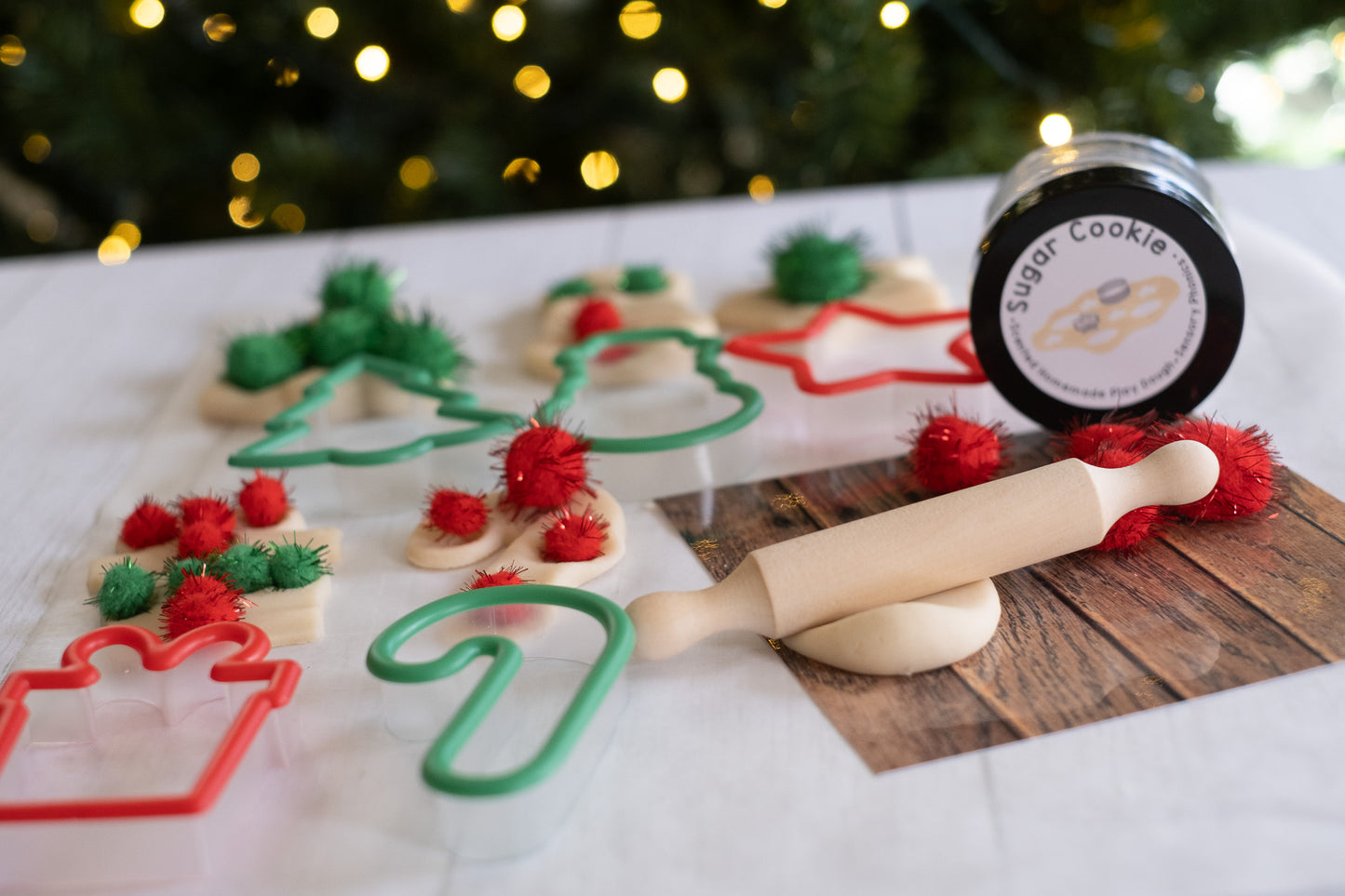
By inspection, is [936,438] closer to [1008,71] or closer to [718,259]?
[718,259]

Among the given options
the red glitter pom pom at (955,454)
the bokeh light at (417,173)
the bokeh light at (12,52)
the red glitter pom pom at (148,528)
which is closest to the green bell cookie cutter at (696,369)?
the red glitter pom pom at (955,454)

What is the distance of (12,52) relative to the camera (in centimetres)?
121

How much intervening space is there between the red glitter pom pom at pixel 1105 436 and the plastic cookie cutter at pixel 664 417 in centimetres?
17

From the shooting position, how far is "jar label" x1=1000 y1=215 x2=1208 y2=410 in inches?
24.4

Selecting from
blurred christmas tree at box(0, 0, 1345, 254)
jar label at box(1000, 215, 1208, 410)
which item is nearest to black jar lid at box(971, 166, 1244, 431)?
jar label at box(1000, 215, 1208, 410)

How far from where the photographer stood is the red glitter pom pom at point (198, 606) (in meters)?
0.53

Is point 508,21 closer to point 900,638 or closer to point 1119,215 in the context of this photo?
point 1119,215

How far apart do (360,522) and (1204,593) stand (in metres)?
0.44

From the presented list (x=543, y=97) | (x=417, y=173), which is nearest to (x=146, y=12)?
A: (x=417, y=173)

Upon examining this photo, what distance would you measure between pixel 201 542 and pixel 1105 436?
0.47 metres

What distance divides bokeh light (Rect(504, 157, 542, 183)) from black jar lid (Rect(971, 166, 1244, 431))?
87 cm

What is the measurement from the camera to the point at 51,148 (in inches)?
52.7

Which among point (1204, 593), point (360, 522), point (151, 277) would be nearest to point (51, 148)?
point (151, 277)

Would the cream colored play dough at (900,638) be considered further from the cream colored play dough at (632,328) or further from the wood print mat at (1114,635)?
the cream colored play dough at (632,328)
